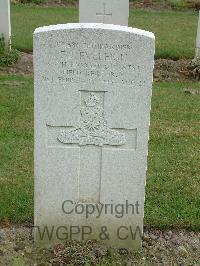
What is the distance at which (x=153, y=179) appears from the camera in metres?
5.46

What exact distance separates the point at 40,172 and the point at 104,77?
91cm

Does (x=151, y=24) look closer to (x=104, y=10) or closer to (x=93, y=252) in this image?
(x=104, y=10)

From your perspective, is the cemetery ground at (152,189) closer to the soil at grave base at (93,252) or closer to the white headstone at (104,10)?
the soil at grave base at (93,252)

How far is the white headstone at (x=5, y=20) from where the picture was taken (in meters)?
9.88

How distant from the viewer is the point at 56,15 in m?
15.6

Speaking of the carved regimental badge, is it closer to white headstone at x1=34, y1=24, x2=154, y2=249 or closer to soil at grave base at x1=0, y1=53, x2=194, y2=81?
white headstone at x1=34, y1=24, x2=154, y2=249

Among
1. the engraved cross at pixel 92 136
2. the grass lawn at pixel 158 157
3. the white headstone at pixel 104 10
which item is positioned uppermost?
the white headstone at pixel 104 10

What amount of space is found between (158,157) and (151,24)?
373 inches

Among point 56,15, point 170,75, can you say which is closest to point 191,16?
point 56,15

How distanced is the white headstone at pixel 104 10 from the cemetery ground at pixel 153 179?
120cm

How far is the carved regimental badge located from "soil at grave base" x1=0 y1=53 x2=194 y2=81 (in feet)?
18.6

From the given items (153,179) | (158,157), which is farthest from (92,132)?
(158,157)

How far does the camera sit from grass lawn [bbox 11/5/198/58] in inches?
449

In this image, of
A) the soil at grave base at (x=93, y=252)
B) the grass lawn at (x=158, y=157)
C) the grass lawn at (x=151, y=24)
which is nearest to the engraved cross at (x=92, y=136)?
the soil at grave base at (x=93, y=252)
